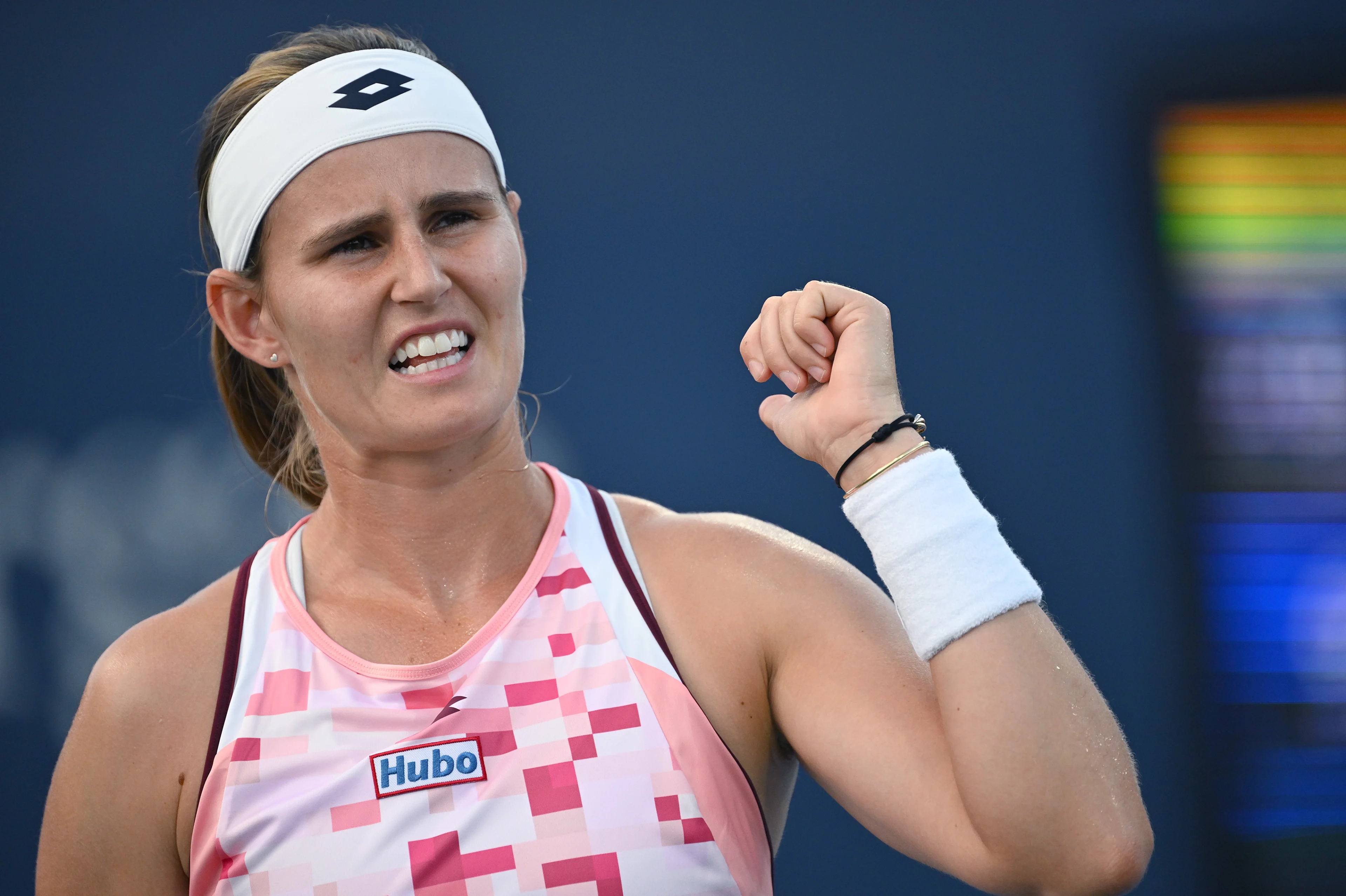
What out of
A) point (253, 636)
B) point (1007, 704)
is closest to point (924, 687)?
point (1007, 704)

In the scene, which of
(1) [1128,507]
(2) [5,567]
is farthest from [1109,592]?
(2) [5,567]

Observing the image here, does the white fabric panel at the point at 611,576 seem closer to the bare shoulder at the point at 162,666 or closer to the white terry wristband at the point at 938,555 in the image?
A: the white terry wristband at the point at 938,555

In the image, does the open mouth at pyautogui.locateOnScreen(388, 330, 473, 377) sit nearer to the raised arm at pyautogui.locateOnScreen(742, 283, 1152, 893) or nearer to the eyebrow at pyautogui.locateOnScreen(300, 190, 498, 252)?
the eyebrow at pyautogui.locateOnScreen(300, 190, 498, 252)

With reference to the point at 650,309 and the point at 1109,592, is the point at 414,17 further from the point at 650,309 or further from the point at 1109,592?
the point at 1109,592

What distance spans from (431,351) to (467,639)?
0.31m

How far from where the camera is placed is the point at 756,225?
2.43 metres

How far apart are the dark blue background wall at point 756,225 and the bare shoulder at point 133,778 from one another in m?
1.21

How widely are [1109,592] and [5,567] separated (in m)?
2.25

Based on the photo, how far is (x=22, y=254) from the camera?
2449mm

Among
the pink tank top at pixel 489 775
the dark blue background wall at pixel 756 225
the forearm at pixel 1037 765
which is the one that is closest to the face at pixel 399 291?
the pink tank top at pixel 489 775

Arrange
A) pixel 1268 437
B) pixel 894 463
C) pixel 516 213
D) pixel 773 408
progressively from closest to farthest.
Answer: pixel 894 463, pixel 773 408, pixel 516 213, pixel 1268 437

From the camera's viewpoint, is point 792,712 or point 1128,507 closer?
point 792,712

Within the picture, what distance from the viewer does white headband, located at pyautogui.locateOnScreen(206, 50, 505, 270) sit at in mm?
1259

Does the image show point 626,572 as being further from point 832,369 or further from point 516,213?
point 516,213
